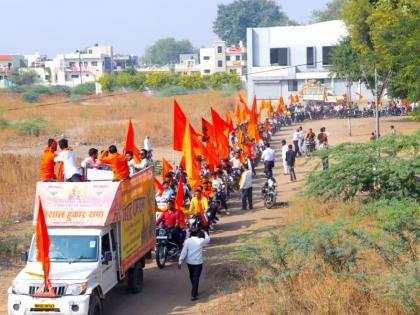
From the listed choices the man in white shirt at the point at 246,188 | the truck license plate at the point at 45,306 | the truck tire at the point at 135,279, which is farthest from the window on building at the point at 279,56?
the truck license plate at the point at 45,306

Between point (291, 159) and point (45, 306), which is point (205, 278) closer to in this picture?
point (45, 306)

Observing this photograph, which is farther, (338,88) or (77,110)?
(338,88)

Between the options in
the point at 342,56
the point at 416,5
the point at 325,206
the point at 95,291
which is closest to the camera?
the point at 95,291

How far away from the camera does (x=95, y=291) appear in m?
12.0

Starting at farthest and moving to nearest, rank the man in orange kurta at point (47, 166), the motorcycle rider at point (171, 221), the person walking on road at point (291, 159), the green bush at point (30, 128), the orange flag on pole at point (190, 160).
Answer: the green bush at point (30, 128) → the person walking on road at point (291, 159) → the orange flag on pole at point (190, 160) → the motorcycle rider at point (171, 221) → the man in orange kurta at point (47, 166)

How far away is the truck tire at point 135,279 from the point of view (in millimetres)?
14125

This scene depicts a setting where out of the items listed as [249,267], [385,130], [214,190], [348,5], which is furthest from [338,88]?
[249,267]

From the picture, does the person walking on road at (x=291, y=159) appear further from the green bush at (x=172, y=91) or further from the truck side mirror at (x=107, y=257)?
the green bush at (x=172, y=91)

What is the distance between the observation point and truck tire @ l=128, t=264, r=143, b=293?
14125 mm

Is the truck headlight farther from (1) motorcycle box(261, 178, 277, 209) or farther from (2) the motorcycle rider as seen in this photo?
(1) motorcycle box(261, 178, 277, 209)

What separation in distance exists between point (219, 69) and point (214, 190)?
103 m

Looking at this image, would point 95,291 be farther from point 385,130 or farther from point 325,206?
point 385,130

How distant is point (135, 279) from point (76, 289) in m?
2.62

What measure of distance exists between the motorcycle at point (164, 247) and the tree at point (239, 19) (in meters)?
145
